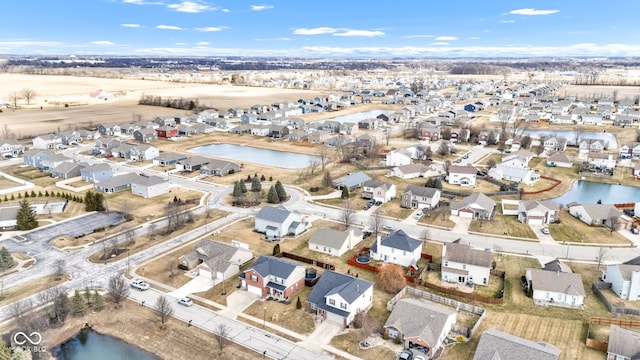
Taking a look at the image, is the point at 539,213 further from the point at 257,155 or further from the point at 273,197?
the point at 257,155

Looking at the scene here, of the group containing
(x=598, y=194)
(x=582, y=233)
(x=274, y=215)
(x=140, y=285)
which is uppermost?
(x=274, y=215)

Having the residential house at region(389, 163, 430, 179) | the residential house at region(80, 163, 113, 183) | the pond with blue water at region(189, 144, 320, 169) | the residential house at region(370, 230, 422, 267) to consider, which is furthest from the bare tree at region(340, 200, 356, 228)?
the residential house at region(80, 163, 113, 183)

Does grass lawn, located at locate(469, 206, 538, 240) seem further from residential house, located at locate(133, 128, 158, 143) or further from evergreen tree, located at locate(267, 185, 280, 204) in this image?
residential house, located at locate(133, 128, 158, 143)

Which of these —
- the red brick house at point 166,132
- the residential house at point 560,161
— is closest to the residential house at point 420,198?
the residential house at point 560,161

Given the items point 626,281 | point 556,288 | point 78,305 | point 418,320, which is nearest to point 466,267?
point 556,288

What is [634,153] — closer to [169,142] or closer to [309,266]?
[309,266]

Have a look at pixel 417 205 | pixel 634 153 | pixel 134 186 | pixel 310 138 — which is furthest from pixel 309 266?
pixel 634 153

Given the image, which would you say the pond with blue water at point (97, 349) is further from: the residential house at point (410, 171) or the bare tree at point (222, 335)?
the residential house at point (410, 171)
